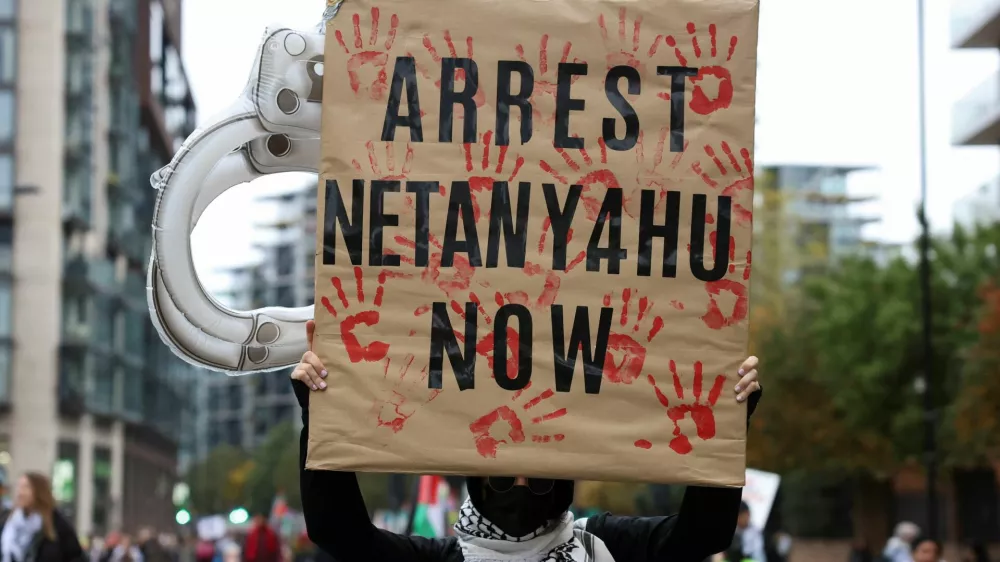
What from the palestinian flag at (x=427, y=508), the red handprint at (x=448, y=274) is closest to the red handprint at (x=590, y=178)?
the red handprint at (x=448, y=274)

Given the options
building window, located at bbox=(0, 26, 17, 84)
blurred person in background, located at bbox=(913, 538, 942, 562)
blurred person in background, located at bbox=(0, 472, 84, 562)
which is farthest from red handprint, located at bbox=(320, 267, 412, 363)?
building window, located at bbox=(0, 26, 17, 84)

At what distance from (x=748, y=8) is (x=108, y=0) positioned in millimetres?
61043

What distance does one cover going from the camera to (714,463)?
4324mm

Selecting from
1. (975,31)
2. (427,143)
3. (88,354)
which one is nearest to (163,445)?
(88,354)

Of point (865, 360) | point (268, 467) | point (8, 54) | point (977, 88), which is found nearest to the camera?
point (865, 360)

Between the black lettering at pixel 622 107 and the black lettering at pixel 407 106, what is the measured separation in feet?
1.62

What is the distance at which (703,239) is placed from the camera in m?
4.46

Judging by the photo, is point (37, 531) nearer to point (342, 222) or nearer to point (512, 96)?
point (342, 222)

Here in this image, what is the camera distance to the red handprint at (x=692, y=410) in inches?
171

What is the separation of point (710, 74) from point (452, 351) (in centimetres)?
101

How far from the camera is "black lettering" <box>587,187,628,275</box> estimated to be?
4.43 meters

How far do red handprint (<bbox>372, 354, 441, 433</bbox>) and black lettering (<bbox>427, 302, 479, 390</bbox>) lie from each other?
23mm

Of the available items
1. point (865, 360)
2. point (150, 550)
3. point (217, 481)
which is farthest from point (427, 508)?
point (217, 481)

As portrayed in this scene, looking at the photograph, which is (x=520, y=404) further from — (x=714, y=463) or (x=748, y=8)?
(x=748, y=8)
